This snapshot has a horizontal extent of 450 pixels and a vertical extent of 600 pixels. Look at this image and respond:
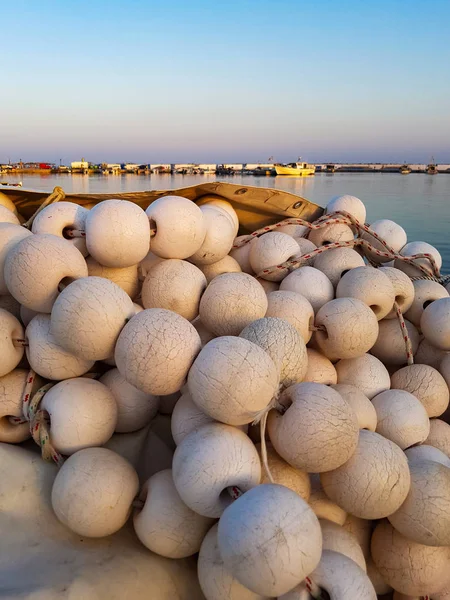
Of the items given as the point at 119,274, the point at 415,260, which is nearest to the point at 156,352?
the point at 119,274

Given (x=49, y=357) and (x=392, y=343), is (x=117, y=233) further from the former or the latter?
(x=392, y=343)

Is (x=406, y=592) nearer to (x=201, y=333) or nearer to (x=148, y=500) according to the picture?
(x=148, y=500)

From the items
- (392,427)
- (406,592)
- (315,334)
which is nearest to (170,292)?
(315,334)

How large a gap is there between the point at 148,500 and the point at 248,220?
2.17 metres

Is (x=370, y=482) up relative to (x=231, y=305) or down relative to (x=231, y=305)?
down

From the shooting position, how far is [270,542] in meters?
1.11

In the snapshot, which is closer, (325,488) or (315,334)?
(325,488)

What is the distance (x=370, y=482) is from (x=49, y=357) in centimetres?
123

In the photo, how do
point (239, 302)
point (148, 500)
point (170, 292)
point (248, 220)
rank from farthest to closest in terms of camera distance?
point (248, 220), point (170, 292), point (239, 302), point (148, 500)

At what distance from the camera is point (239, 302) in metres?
1.83

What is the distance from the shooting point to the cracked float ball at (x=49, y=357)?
175 centimetres

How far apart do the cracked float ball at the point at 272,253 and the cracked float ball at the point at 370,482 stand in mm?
1176

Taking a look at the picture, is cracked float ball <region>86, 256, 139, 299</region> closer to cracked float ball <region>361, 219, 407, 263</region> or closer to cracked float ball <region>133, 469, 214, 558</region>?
cracked float ball <region>133, 469, 214, 558</region>

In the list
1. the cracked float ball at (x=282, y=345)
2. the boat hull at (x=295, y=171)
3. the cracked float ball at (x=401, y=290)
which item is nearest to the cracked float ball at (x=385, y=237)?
the cracked float ball at (x=401, y=290)
